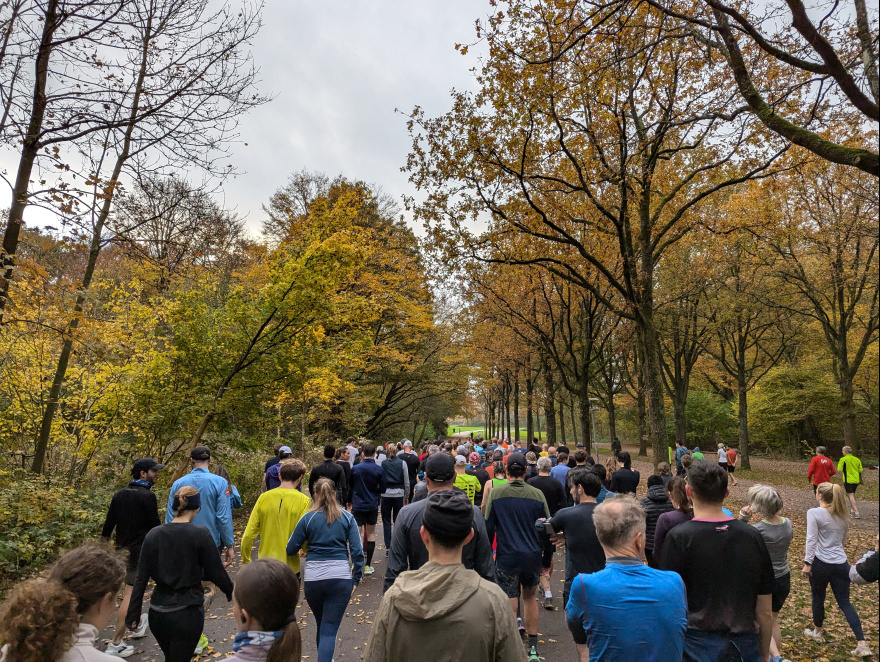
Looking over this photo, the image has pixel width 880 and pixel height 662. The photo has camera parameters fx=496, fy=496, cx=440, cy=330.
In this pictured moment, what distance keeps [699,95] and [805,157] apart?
8.97 feet

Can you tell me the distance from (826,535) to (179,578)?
6.23 m

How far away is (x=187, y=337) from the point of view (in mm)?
10094

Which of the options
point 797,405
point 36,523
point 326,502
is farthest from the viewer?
point 797,405

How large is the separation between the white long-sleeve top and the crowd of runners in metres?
0.02

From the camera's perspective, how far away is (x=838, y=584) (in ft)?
17.1

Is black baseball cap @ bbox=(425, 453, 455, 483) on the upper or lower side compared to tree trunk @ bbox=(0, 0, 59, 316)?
lower

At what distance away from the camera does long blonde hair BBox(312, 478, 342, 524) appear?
4418 mm

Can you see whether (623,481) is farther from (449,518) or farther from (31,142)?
(31,142)

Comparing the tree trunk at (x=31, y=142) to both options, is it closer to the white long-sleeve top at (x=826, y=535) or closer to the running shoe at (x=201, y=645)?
the running shoe at (x=201, y=645)

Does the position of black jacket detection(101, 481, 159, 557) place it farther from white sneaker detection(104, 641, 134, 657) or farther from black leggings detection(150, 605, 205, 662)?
black leggings detection(150, 605, 205, 662)

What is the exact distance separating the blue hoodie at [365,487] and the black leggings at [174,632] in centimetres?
429

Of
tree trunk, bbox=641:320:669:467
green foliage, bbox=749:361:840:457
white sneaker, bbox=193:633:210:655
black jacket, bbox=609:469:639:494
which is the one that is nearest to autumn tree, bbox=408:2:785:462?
tree trunk, bbox=641:320:669:467

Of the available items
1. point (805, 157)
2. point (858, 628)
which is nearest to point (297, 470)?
point (858, 628)

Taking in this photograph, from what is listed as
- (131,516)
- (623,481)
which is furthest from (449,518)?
(623,481)
